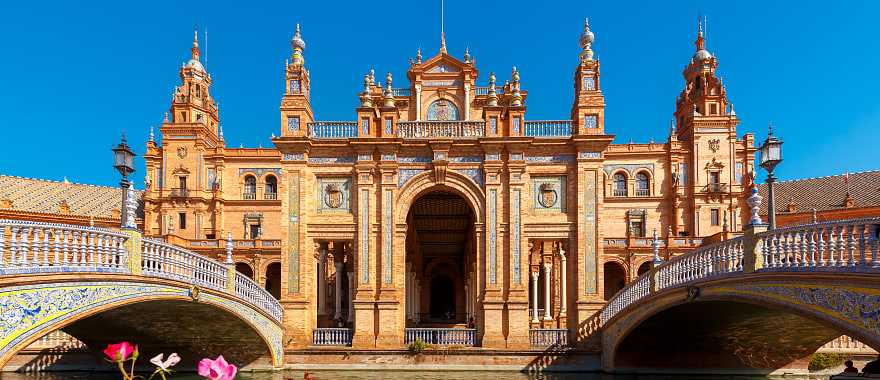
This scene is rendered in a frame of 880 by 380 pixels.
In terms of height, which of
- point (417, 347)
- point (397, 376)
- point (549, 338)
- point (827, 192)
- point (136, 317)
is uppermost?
point (827, 192)

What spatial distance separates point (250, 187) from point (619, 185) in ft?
91.7

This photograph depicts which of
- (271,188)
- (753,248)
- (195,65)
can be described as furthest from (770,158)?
(195,65)

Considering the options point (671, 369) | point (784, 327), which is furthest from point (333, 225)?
point (784, 327)

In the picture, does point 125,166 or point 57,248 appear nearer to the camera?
point 57,248

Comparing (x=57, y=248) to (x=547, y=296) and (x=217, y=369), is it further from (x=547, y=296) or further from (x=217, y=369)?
(x=547, y=296)

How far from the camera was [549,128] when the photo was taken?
2053cm

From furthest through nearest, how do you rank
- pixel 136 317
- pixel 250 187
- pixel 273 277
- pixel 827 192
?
pixel 250 187 < pixel 827 192 < pixel 273 277 < pixel 136 317

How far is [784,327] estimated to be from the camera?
583 inches

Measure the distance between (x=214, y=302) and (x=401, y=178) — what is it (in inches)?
324

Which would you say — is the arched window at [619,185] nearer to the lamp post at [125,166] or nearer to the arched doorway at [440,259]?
the arched doorway at [440,259]

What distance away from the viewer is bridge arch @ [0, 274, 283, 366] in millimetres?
7988

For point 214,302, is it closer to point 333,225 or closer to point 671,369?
point 333,225

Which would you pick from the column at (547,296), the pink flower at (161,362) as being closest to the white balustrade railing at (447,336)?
the column at (547,296)

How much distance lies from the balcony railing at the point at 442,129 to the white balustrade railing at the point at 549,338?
7284 millimetres
